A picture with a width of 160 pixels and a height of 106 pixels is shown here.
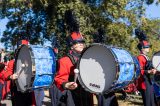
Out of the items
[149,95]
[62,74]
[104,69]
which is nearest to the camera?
[104,69]

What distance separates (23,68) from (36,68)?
62 centimetres

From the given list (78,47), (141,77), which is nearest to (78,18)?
(141,77)

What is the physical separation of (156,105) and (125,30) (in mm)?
11167

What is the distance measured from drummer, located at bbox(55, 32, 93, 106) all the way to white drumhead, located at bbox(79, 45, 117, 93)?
19 cm

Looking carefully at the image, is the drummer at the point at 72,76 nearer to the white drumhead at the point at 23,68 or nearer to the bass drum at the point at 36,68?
the bass drum at the point at 36,68

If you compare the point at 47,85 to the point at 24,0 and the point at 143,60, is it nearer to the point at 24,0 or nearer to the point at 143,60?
the point at 143,60

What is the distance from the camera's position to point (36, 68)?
4836 mm

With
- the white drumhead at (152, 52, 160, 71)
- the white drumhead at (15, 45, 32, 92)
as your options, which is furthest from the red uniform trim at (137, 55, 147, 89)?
the white drumhead at (15, 45, 32, 92)

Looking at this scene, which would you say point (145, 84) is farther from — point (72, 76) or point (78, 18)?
point (78, 18)

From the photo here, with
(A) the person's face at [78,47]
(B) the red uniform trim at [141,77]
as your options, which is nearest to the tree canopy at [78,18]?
(B) the red uniform trim at [141,77]

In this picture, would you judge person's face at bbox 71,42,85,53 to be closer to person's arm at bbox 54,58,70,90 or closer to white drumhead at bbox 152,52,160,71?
person's arm at bbox 54,58,70,90

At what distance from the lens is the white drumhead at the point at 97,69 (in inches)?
172

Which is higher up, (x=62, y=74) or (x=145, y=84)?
(x=62, y=74)

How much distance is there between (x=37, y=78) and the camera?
15.8ft
